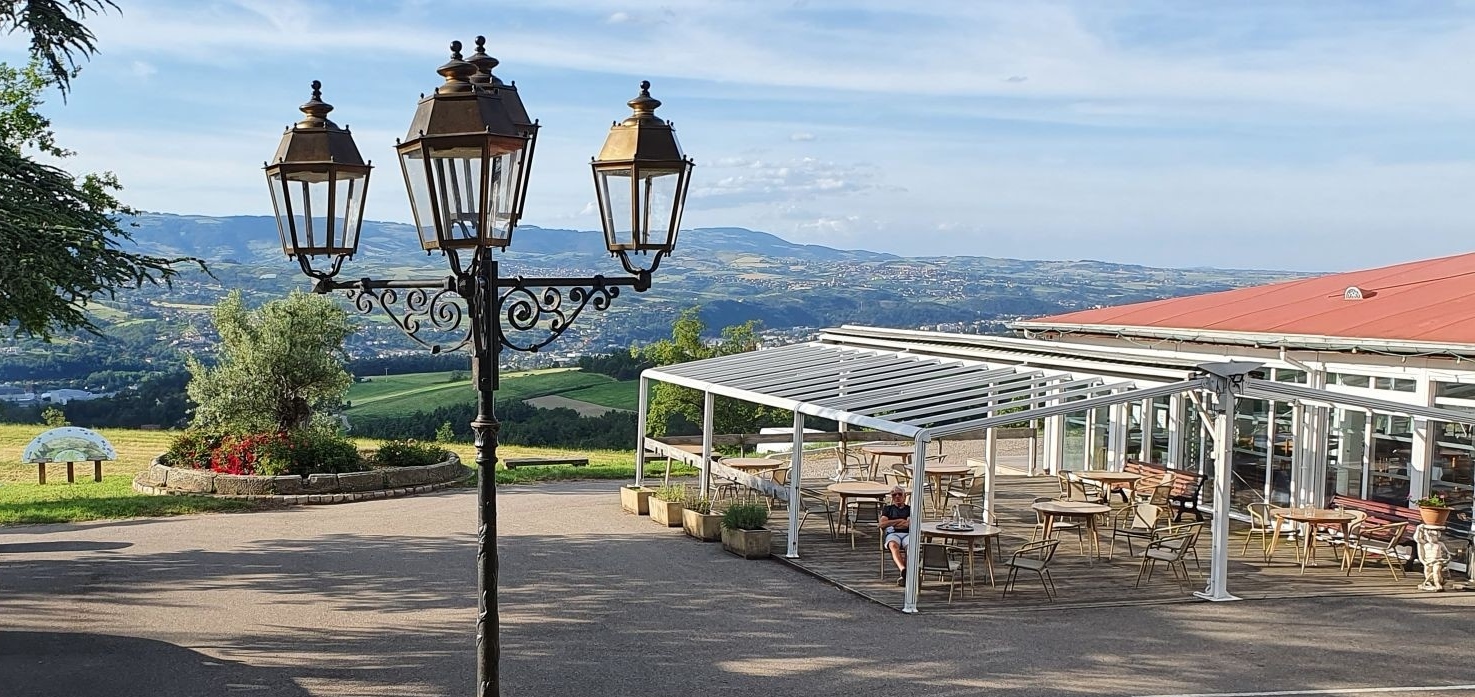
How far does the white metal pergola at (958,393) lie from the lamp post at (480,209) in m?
6.20

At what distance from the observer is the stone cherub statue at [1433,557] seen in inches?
488

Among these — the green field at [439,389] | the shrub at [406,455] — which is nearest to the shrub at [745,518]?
the shrub at [406,455]

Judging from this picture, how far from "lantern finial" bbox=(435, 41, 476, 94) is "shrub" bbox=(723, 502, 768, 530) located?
980 centimetres

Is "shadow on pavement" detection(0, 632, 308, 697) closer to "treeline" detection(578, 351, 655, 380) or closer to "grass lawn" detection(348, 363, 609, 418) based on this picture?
"grass lawn" detection(348, 363, 609, 418)

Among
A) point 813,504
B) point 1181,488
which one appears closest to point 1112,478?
point 1181,488

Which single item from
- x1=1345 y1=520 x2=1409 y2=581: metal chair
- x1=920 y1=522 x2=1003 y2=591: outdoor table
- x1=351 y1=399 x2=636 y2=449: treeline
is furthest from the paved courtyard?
x1=351 y1=399 x2=636 y2=449: treeline

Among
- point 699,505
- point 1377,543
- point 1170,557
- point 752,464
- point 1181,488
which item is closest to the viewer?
point 1170,557

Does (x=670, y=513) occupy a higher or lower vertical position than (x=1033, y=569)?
lower

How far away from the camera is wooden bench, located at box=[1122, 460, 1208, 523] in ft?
50.7

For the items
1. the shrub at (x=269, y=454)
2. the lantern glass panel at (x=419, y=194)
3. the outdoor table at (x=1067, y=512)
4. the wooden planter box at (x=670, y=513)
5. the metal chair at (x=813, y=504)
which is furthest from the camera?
the shrub at (x=269, y=454)

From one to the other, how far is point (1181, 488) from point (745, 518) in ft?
19.3

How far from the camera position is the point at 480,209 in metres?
4.51

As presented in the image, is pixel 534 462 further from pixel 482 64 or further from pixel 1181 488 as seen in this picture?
pixel 482 64

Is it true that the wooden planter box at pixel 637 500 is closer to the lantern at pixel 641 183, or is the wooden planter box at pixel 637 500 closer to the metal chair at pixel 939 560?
the metal chair at pixel 939 560
